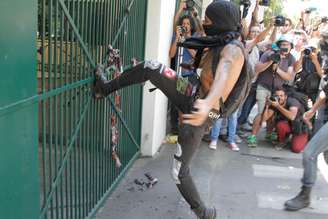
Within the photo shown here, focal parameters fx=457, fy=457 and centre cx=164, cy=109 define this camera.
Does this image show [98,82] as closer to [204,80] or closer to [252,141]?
[204,80]

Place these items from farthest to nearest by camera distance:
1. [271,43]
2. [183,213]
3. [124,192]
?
1. [271,43]
2. [124,192]
3. [183,213]

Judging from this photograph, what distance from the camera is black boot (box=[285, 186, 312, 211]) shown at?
14.9 feet

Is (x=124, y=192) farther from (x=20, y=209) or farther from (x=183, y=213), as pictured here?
(x=20, y=209)

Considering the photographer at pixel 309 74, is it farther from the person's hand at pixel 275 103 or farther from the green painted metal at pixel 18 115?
the green painted metal at pixel 18 115

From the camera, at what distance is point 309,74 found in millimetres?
7254

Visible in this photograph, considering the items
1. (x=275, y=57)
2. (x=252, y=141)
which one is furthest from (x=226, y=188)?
(x=275, y=57)

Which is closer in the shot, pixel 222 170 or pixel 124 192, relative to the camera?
pixel 124 192

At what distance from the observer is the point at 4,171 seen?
2430 millimetres

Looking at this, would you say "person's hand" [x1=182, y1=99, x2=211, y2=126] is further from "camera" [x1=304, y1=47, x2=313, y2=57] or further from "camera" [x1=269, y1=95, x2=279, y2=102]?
"camera" [x1=304, y1=47, x2=313, y2=57]

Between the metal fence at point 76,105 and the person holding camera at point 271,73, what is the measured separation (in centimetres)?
273

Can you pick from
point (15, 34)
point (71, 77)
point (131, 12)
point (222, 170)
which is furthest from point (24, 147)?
point (222, 170)

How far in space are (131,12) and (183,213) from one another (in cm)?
216

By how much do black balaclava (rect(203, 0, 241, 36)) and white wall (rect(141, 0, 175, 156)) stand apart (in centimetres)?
182

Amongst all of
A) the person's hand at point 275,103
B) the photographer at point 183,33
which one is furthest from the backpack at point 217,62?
the person's hand at point 275,103
